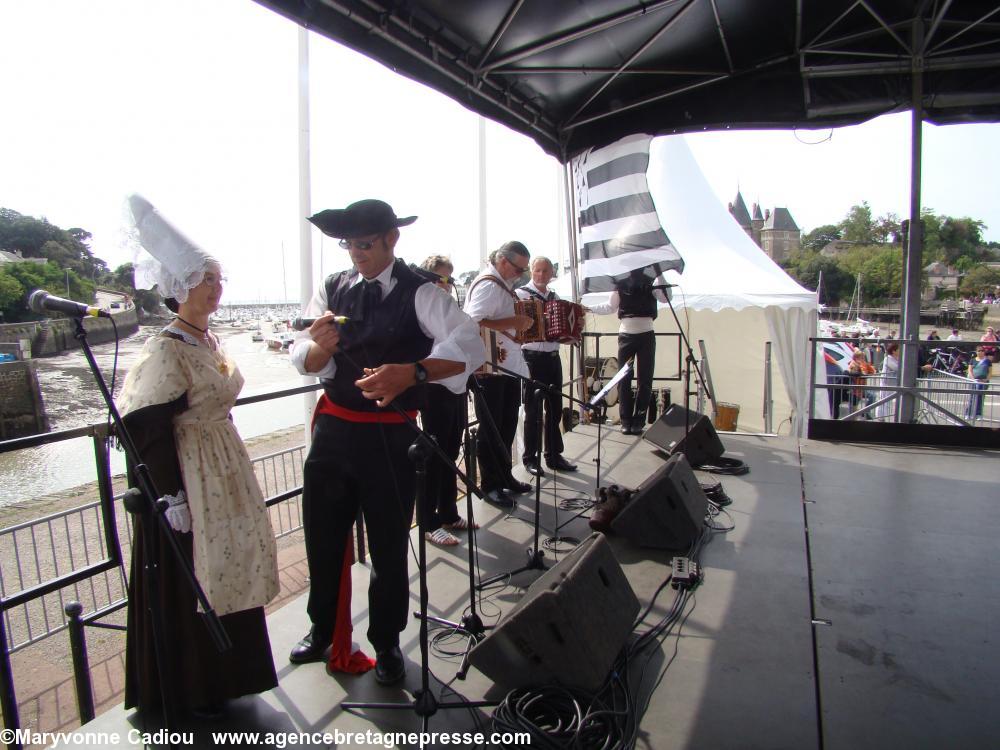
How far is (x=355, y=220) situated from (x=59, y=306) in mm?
833

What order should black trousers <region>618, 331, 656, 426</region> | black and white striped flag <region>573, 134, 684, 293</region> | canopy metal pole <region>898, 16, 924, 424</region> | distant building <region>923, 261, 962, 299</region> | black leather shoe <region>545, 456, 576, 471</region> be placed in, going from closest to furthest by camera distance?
black leather shoe <region>545, 456, 576, 471</region>
canopy metal pole <region>898, 16, 924, 424</region>
black trousers <region>618, 331, 656, 426</region>
black and white striped flag <region>573, 134, 684, 293</region>
distant building <region>923, 261, 962, 299</region>

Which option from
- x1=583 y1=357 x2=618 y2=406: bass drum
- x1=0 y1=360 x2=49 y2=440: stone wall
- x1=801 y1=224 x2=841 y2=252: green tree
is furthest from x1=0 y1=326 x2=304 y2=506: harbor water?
x1=801 y1=224 x2=841 y2=252: green tree

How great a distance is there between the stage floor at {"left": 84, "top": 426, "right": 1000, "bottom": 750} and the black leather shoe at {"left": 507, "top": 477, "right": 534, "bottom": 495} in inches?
4.5

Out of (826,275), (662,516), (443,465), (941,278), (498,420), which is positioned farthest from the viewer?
(941,278)

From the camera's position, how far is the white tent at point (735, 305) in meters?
8.38

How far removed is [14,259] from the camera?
4.24 meters

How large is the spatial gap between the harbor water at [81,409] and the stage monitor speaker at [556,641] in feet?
4.04

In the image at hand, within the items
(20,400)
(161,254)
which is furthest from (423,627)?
(20,400)

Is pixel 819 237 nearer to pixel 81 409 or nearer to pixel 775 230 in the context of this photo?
pixel 775 230

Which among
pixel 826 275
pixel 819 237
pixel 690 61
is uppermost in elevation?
pixel 819 237

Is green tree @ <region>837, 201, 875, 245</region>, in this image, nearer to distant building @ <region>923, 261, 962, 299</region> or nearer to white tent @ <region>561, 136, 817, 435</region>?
distant building @ <region>923, 261, 962, 299</region>

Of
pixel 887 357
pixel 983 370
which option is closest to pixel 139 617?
pixel 887 357

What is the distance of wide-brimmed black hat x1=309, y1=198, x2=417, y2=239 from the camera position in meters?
1.88

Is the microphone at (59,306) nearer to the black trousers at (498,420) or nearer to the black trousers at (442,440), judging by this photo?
the black trousers at (442,440)
